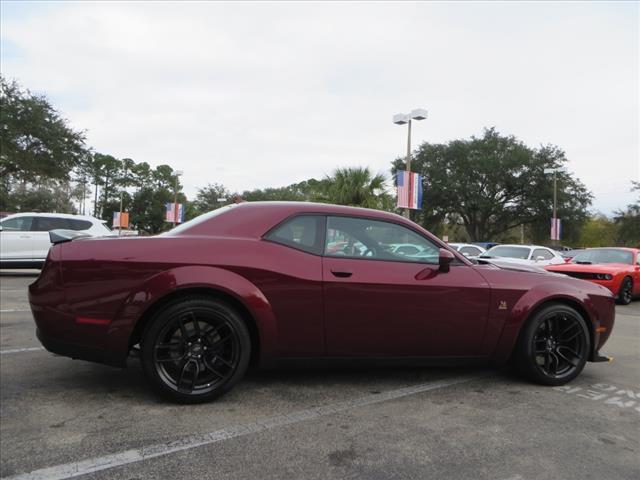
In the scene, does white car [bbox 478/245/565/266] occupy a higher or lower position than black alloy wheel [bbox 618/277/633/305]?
higher

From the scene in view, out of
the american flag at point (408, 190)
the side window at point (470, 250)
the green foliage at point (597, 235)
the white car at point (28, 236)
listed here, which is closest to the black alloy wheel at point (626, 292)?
the side window at point (470, 250)

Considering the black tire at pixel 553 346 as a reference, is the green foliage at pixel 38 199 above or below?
above

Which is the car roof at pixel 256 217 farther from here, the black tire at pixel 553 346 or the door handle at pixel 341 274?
the black tire at pixel 553 346

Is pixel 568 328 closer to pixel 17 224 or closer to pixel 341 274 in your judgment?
pixel 341 274

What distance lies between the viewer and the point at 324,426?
2.92 metres

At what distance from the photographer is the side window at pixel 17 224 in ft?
40.6

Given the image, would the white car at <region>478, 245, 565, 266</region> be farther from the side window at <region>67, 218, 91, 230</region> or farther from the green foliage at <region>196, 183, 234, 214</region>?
the green foliage at <region>196, 183, 234, 214</region>

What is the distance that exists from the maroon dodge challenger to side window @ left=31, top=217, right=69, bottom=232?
33.9 feet

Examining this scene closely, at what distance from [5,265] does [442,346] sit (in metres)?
Answer: 12.5

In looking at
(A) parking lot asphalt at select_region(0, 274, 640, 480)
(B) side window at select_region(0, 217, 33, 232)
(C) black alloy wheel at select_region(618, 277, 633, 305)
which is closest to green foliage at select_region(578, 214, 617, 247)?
(C) black alloy wheel at select_region(618, 277, 633, 305)

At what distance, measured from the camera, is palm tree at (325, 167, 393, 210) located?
79.1ft

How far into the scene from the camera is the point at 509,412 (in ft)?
10.6

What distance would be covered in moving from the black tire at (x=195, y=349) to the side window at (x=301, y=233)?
2.02ft

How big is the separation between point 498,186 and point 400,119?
2726 centimetres
